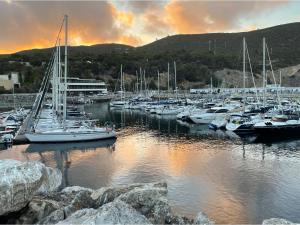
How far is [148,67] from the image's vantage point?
16050 cm

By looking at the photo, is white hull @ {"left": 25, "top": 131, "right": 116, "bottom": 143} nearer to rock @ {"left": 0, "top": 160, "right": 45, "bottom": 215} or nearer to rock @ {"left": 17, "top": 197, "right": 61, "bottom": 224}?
rock @ {"left": 17, "top": 197, "right": 61, "bottom": 224}

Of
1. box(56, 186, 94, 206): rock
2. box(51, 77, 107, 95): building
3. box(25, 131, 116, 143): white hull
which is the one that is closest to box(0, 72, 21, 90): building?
box(51, 77, 107, 95): building

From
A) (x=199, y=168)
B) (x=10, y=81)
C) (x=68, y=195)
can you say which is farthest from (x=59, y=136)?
(x=10, y=81)

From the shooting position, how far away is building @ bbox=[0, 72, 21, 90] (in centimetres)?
13038

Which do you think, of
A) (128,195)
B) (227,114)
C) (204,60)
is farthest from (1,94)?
(128,195)

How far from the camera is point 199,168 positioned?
105 ft

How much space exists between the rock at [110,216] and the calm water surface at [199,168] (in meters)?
7.78

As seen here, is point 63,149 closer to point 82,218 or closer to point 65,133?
point 65,133

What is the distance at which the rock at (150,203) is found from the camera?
1455 cm

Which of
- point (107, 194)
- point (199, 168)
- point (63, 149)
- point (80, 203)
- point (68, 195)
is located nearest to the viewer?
point (80, 203)

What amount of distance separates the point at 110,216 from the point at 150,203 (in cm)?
239

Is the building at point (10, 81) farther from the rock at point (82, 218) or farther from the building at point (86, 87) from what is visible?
the rock at point (82, 218)

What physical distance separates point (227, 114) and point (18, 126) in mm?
30122

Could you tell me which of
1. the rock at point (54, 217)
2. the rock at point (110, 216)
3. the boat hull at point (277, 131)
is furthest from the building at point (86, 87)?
the rock at point (110, 216)
